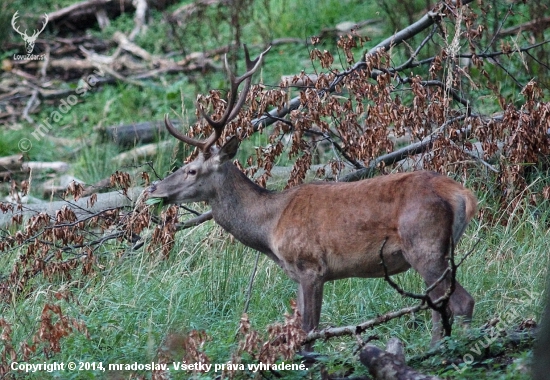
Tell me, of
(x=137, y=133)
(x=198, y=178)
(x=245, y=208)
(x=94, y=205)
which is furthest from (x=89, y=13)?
(x=245, y=208)

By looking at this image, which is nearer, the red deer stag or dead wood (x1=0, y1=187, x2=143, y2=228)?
the red deer stag

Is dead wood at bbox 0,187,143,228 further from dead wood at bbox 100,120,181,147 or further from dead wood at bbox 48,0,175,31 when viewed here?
dead wood at bbox 48,0,175,31

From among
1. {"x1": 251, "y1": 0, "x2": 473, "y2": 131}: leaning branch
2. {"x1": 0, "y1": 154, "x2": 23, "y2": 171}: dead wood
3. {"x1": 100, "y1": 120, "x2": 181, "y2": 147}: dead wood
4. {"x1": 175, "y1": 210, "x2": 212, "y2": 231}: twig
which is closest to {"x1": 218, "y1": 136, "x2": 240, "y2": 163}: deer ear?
{"x1": 251, "y1": 0, "x2": 473, "y2": 131}: leaning branch

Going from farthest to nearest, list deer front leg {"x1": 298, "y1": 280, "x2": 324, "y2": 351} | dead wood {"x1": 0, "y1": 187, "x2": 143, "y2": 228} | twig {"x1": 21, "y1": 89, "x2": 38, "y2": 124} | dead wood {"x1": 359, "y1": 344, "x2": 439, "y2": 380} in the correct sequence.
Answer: twig {"x1": 21, "y1": 89, "x2": 38, "y2": 124}, dead wood {"x1": 0, "y1": 187, "x2": 143, "y2": 228}, deer front leg {"x1": 298, "y1": 280, "x2": 324, "y2": 351}, dead wood {"x1": 359, "y1": 344, "x2": 439, "y2": 380}

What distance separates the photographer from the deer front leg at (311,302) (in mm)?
6066

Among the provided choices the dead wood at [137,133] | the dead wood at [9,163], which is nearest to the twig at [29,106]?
the dead wood at [9,163]

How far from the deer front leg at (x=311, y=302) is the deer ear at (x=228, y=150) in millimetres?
1101

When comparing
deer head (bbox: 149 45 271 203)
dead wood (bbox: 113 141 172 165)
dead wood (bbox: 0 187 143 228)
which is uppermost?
deer head (bbox: 149 45 271 203)

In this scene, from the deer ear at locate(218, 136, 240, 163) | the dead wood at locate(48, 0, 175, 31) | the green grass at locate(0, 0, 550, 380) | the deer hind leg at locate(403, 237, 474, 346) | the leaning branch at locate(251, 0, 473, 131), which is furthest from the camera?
the dead wood at locate(48, 0, 175, 31)

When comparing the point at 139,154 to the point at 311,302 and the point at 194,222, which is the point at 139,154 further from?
the point at 311,302

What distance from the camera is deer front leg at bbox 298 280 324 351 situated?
19.9 ft

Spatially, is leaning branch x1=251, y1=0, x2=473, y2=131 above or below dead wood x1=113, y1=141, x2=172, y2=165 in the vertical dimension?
above

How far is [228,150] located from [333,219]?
1.00m

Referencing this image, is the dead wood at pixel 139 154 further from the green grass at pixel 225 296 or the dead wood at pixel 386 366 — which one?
the dead wood at pixel 386 366
